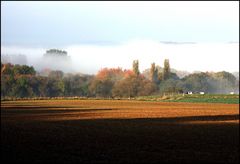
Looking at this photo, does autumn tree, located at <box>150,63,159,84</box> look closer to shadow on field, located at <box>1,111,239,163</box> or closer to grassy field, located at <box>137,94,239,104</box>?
grassy field, located at <box>137,94,239,104</box>

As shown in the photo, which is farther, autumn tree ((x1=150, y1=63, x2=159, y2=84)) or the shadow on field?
autumn tree ((x1=150, y1=63, x2=159, y2=84))

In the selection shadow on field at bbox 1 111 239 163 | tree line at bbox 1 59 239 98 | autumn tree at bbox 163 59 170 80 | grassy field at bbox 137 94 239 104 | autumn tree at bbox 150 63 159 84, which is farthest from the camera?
autumn tree at bbox 163 59 170 80

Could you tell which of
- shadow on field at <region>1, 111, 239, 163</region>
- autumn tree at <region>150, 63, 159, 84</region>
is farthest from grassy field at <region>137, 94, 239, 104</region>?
shadow on field at <region>1, 111, 239, 163</region>

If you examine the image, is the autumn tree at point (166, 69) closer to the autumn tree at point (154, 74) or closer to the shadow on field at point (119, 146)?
the autumn tree at point (154, 74)

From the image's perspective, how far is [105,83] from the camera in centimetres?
13138

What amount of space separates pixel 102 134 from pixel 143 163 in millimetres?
9758

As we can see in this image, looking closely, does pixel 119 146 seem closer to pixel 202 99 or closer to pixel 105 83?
pixel 202 99

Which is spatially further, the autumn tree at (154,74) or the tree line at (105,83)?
the autumn tree at (154,74)

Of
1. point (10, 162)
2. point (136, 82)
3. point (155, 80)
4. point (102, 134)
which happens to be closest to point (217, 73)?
point (155, 80)

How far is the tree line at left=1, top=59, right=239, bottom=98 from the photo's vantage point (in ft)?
Answer: 398

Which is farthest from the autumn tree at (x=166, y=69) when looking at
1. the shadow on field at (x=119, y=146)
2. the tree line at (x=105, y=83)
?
the shadow on field at (x=119, y=146)

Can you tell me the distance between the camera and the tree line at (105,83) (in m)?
121

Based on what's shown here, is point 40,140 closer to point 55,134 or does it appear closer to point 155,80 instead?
point 55,134

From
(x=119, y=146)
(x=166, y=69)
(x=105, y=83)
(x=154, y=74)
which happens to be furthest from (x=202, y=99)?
(x=119, y=146)
